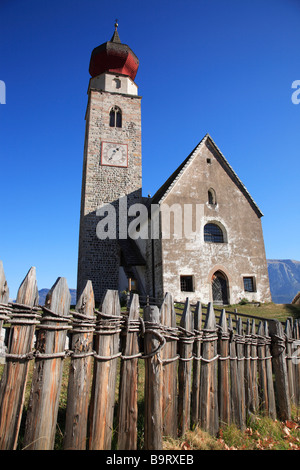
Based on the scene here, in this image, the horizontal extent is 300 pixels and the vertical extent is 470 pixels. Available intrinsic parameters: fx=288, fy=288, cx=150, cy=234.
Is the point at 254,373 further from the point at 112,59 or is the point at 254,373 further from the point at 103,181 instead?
the point at 112,59

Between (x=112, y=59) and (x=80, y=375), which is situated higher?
(x=112, y=59)

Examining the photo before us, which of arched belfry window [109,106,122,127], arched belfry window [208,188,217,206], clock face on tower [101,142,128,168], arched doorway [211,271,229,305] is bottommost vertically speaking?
arched doorway [211,271,229,305]

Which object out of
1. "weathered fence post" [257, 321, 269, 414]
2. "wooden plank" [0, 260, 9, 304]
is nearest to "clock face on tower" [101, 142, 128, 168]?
"weathered fence post" [257, 321, 269, 414]

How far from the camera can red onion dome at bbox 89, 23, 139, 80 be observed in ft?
88.6

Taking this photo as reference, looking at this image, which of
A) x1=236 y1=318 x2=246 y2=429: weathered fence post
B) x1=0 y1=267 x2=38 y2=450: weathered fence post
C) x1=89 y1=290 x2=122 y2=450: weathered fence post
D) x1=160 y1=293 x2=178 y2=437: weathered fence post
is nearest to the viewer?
x1=0 y1=267 x2=38 y2=450: weathered fence post

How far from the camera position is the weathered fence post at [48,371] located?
7.47 feet

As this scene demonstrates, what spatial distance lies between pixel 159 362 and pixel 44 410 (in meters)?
1.22

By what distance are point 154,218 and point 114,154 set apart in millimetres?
9431

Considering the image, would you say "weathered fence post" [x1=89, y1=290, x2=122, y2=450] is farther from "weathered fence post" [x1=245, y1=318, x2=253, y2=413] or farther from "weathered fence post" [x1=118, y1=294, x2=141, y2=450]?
"weathered fence post" [x1=245, y1=318, x2=253, y2=413]

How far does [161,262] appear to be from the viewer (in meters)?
17.1

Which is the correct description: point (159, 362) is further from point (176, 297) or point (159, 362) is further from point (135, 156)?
point (135, 156)

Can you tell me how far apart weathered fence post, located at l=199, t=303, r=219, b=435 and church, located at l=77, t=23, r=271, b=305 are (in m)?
A: 12.4

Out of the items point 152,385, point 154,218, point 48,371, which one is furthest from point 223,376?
point 154,218

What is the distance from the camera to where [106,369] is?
8.84 feet
